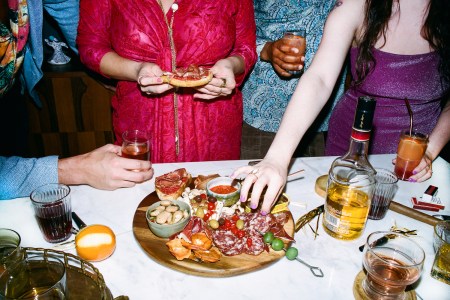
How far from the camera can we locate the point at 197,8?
2.05 metres

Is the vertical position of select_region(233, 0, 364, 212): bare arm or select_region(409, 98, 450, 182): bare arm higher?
select_region(233, 0, 364, 212): bare arm

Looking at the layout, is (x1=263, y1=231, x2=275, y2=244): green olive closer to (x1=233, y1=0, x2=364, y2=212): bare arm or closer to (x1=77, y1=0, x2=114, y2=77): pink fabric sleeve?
(x1=233, y1=0, x2=364, y2=212): bare arm

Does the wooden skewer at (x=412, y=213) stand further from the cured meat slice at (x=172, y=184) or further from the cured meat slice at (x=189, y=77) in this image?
the cured meat slice at (x=189, y=77)

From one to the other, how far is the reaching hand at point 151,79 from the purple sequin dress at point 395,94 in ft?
3.73

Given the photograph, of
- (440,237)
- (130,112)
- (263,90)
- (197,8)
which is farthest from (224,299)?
(263,90)

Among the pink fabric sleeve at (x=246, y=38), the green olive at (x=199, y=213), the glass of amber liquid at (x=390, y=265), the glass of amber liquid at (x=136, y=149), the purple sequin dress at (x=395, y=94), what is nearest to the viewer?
the glass of amber liquid at (x=390, y=265)

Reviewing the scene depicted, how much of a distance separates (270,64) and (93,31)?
3.76 feet

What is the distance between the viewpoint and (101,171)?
60.4 inches

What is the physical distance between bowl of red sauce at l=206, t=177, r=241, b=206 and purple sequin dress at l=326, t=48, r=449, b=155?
3.76ft

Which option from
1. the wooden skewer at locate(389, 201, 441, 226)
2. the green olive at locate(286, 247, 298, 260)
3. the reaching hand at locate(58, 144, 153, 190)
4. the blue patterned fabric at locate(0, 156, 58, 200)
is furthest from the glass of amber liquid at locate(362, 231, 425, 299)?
the blue patterned fabric at locate(0, 156, 58, 200)

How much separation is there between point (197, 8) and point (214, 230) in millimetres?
1319

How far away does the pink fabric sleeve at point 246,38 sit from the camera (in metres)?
2.23

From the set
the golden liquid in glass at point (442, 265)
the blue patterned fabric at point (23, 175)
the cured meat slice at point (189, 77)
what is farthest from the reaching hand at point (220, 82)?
the golden liquid in glass at point (442, 265)

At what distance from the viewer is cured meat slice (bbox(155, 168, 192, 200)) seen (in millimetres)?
1483
